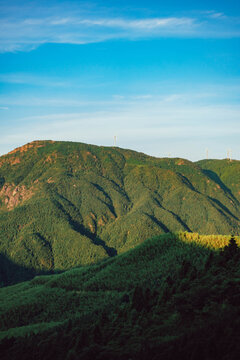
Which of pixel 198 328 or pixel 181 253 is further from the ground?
pixel 198 328

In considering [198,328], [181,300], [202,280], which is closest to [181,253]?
[202,280]

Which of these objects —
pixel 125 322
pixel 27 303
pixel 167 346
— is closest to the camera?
pixel 167 346

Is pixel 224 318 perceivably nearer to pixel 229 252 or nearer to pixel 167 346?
pixel 167 346

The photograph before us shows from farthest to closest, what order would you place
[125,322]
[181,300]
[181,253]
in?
1. [181,253]
2. [125,322]
3. [181,300]

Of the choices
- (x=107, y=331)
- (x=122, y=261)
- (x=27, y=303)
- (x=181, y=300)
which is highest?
(x=181, y=300)

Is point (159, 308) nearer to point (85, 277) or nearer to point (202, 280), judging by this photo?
point (202, 280)

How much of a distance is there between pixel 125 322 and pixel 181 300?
12907 millimetres

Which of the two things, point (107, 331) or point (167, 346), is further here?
point (107, 331)

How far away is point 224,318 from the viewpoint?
4806cm

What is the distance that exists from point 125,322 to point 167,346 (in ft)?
91.9

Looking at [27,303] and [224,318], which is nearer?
[224,318]

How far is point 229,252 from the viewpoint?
88.2m

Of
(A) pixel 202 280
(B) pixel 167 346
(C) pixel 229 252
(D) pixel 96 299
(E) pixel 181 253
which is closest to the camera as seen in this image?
(B) pixel 167 346

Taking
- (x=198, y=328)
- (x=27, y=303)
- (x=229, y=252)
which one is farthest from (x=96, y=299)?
(x=198, y=328)
